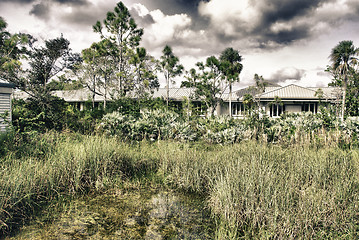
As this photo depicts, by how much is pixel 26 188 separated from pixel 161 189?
2599mm

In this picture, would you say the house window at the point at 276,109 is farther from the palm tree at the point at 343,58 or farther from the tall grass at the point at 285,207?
the tall grass at the point at 285,207

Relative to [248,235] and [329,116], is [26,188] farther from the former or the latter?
[329,116]

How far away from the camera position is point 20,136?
7250 mm

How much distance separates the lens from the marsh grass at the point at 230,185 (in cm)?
313

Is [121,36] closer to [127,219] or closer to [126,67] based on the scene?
[126,67]

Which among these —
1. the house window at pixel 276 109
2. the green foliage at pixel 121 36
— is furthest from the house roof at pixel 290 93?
the green foliage at pixel 121 36

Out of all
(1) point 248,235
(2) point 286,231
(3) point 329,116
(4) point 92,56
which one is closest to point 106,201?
(1) point 248,235

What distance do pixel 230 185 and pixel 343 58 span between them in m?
23.6

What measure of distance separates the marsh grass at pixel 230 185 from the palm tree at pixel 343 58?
1843cm

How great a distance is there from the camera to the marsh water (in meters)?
3.36

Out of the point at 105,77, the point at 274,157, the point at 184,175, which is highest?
the point at 105,77

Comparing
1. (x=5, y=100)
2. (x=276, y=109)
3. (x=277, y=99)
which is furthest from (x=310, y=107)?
(x=5, y=100)

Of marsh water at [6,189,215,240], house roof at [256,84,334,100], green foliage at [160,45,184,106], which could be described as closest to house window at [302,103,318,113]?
house roof at [256,84,334,100]

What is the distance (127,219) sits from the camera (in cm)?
382
